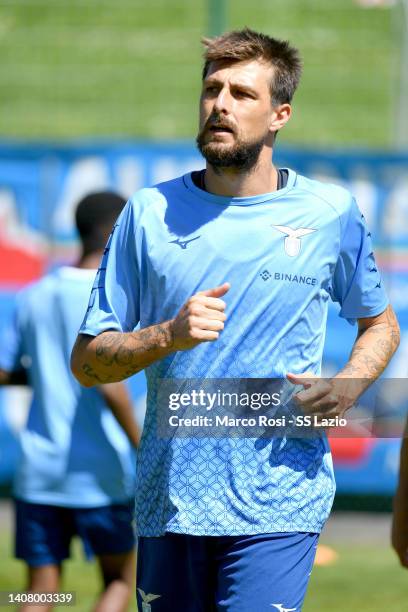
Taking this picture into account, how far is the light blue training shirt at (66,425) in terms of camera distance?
4.89 metres

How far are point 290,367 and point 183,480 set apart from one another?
1.52ft

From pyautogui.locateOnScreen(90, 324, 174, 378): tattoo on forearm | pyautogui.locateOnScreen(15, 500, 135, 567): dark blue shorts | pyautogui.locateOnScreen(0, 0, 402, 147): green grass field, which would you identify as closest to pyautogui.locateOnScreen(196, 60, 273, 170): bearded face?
pyautogui.locateOnScreen(90, 324, 174, 378): tattoo on forearm

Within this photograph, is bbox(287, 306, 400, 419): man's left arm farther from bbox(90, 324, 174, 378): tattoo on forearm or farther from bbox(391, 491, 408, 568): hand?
bbox(391, 491, 408, 568): hand

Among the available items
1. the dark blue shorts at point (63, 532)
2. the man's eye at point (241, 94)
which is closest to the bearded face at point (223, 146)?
the man's eye at point (241, 94)

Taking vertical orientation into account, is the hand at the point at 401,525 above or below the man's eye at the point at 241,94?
below

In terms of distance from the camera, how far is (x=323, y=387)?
3236mm

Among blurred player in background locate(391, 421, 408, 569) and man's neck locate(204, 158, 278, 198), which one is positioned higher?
man's neck locate(204, 158, 278, 198)

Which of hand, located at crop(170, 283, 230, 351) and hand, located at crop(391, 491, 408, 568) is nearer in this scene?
hand, located at crop(170, 283, 230, 351)

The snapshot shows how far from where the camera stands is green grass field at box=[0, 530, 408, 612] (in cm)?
598

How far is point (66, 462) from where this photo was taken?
16.1ft

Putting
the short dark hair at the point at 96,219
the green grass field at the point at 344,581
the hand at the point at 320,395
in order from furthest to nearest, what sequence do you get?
the green grass field at the point at 344,581, the short dark hair at the point at 96,219, the hand at the point at 320,395

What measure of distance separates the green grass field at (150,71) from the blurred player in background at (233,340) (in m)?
9.32

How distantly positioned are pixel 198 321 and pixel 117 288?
44 centimetres

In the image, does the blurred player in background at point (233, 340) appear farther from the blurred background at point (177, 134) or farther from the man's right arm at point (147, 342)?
the blurred background at point (177, 134)
